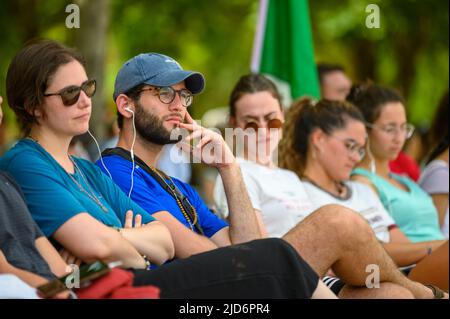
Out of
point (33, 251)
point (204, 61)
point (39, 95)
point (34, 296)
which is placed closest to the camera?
point (34, 296)

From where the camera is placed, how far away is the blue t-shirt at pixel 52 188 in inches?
160

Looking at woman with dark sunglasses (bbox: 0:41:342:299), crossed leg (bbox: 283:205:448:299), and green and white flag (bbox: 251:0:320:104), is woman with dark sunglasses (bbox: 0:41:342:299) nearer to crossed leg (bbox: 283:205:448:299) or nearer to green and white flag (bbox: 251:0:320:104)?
crossed leg (bbox: 283:205:448:299)

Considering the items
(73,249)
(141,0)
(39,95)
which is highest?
(141,0)

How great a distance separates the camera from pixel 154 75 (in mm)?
→ 4969

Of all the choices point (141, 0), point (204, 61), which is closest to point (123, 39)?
point (141, 0)

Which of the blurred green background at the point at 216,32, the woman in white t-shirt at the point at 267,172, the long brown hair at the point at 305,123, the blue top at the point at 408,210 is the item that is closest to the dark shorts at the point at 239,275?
the woman in white t-shirt at the point at 267,172

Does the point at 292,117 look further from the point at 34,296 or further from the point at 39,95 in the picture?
the point at 34,296

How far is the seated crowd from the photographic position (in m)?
4.00

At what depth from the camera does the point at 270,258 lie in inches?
161

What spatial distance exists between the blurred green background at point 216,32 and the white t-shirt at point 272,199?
577 cm

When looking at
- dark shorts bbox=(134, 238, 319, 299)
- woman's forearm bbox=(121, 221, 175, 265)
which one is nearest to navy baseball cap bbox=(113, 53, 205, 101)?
woman's forearm bbox=(121, 221, 175, 265)

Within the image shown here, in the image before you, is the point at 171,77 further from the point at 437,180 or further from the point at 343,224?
the point at 437,180

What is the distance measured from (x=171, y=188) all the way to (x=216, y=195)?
44.0 inches

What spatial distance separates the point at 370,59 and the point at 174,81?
42.6 feet
